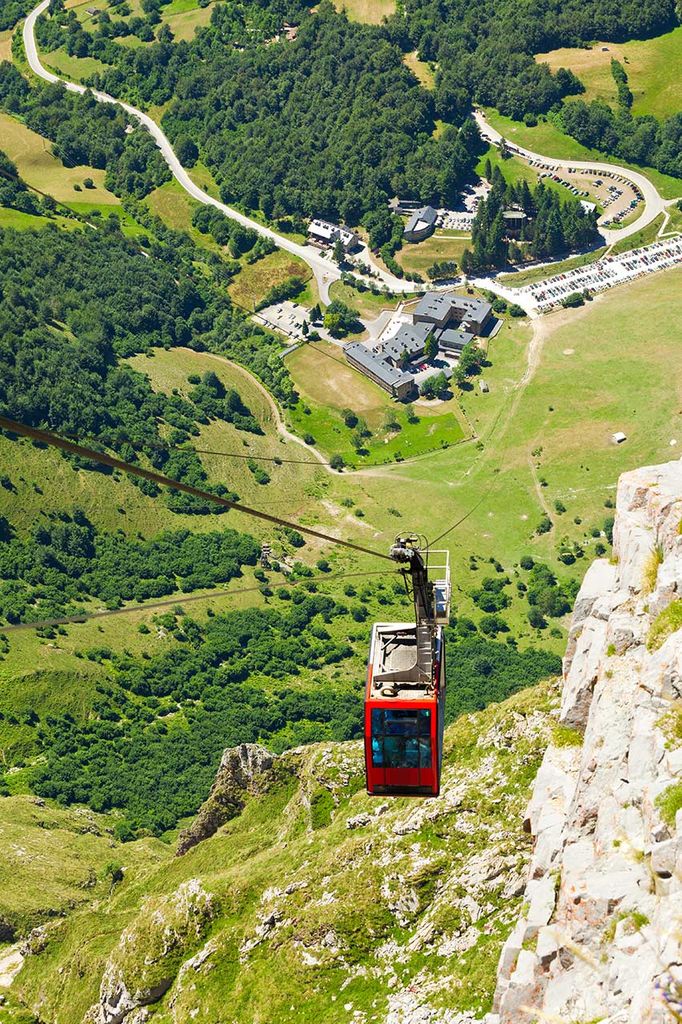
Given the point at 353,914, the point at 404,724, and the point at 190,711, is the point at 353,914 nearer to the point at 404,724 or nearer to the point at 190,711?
the point at 404,724

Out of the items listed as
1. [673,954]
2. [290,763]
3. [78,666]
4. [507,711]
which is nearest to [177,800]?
[78,666]

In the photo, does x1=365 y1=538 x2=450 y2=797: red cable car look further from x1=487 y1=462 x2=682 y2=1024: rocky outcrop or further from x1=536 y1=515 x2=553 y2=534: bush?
x1=536 y1=515 x2=553 y2=534: bush

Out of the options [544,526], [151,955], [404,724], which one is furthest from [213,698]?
[404,724]

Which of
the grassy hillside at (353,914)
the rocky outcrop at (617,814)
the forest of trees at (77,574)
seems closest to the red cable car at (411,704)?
the rocky outcrop at (617,814)

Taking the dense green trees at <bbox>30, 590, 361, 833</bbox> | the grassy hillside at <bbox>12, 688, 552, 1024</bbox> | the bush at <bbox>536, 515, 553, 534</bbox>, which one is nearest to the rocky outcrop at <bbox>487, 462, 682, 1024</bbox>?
the grassy hillside at <bbox>12, 688, 552, 1024</bbox>

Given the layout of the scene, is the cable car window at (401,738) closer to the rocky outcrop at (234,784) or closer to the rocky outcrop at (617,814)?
the rocky outcrop at (617,814)

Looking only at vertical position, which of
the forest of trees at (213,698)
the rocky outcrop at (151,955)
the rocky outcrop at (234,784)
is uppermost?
the rocky outcrop at (151,955)
